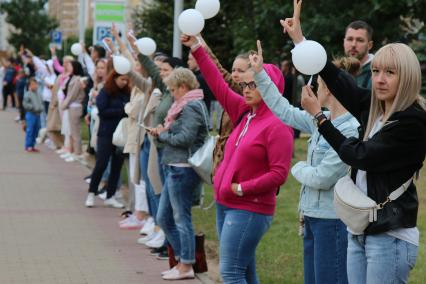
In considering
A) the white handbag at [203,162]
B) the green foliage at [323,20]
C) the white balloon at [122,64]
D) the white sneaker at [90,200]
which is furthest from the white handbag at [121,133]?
the green foliage at [323,20]

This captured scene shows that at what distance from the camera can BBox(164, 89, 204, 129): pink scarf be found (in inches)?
294

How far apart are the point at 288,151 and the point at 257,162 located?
0.21m

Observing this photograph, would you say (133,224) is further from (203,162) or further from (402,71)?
(402,71)

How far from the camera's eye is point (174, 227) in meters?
7.63

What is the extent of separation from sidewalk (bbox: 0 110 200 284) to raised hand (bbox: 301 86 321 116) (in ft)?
12.4

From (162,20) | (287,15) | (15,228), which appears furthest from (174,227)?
(162,20)

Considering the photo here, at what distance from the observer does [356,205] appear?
3.92 meters

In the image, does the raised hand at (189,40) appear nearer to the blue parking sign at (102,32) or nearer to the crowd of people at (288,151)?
the crowd of people at (288,151)

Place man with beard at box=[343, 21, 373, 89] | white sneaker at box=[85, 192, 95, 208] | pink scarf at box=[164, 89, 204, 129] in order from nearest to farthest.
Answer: man with beard at box=[343, 21, 373, 89] < pink scarf at box=[164, 89, 204, 129] < white sneaker at box=[85, 192, 95, 208]

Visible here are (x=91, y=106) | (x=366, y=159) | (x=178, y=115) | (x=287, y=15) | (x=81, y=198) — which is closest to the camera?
(x=366, y=159)

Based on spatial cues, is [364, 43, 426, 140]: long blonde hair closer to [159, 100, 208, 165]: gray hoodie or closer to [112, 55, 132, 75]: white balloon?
[159, 100, 208, 165]: gray hoodie

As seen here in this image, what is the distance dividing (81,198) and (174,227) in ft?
16.4

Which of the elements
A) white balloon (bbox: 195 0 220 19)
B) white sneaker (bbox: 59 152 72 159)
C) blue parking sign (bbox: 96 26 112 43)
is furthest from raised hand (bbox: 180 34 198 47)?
white sneaker (bbox: 59 152 72 159)

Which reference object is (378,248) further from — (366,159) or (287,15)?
(287,15)
